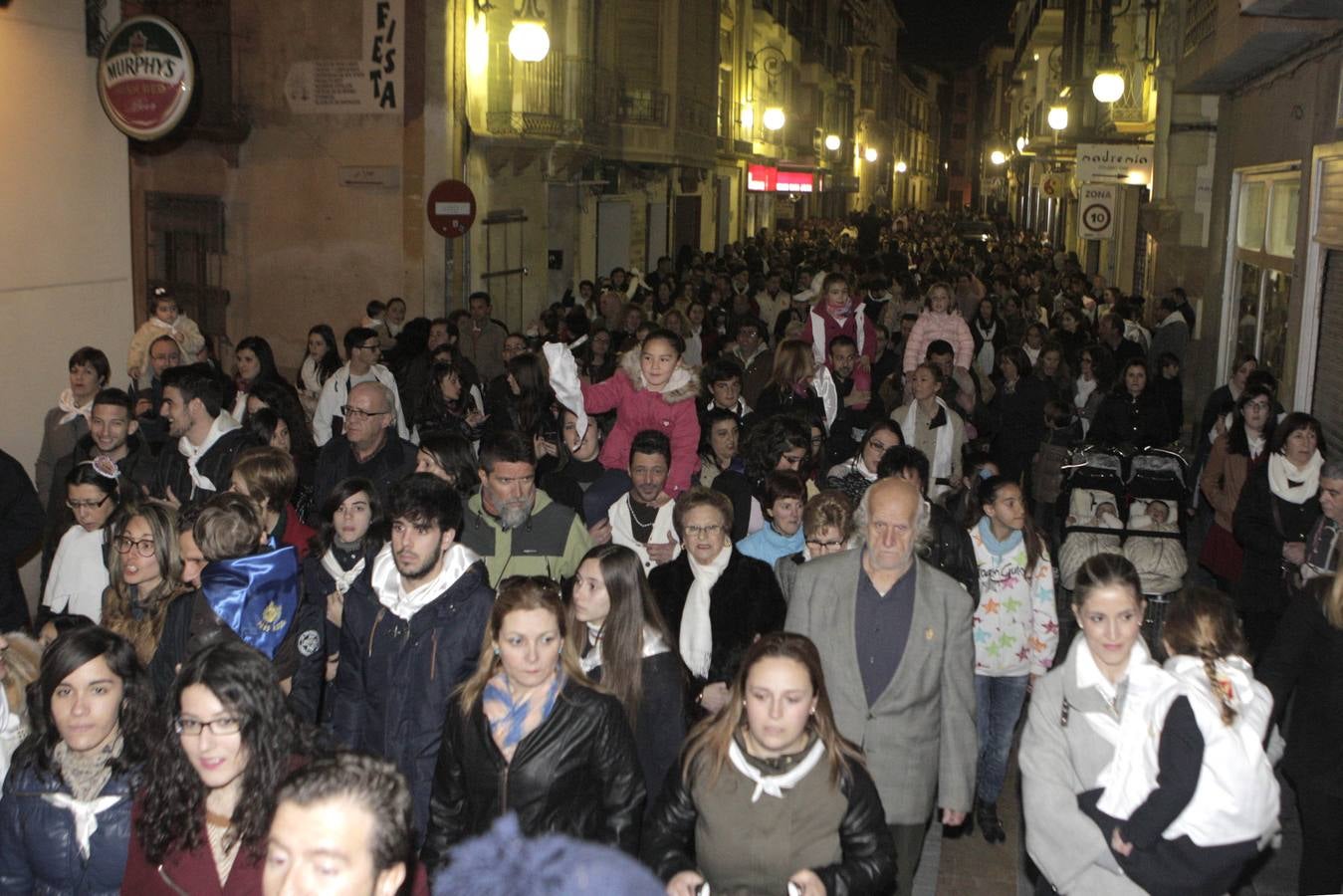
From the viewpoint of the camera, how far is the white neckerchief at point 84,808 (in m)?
4.00

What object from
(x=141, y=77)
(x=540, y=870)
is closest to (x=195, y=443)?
(x=141, y=77)

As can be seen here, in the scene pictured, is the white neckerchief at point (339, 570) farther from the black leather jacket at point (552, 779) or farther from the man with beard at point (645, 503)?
the black leather jacket at point (552, 779)

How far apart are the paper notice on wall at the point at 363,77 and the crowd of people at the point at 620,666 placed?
10.3 meters

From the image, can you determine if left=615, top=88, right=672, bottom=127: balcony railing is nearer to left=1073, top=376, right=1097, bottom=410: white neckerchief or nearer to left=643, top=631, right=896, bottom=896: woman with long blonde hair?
left=1073, top=376, right=1097, bottom=410: white neckerchief

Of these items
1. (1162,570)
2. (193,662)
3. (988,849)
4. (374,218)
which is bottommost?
(988,849)

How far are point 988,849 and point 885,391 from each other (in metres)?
6.98

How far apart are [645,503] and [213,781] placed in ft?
12.0

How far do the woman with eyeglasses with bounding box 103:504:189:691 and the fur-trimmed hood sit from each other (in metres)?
3.07

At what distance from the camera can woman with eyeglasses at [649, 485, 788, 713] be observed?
5.80 metres

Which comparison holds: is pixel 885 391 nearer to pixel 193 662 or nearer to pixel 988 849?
pixel 988 849

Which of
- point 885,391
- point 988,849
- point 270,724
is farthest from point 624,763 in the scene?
point 885,391

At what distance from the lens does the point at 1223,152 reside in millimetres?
16922

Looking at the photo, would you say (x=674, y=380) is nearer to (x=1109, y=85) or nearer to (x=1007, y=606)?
(x=1007, y=606)

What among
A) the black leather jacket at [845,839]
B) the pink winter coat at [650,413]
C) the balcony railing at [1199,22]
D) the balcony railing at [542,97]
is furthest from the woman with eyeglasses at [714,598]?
the balcony railing at [542,97]
